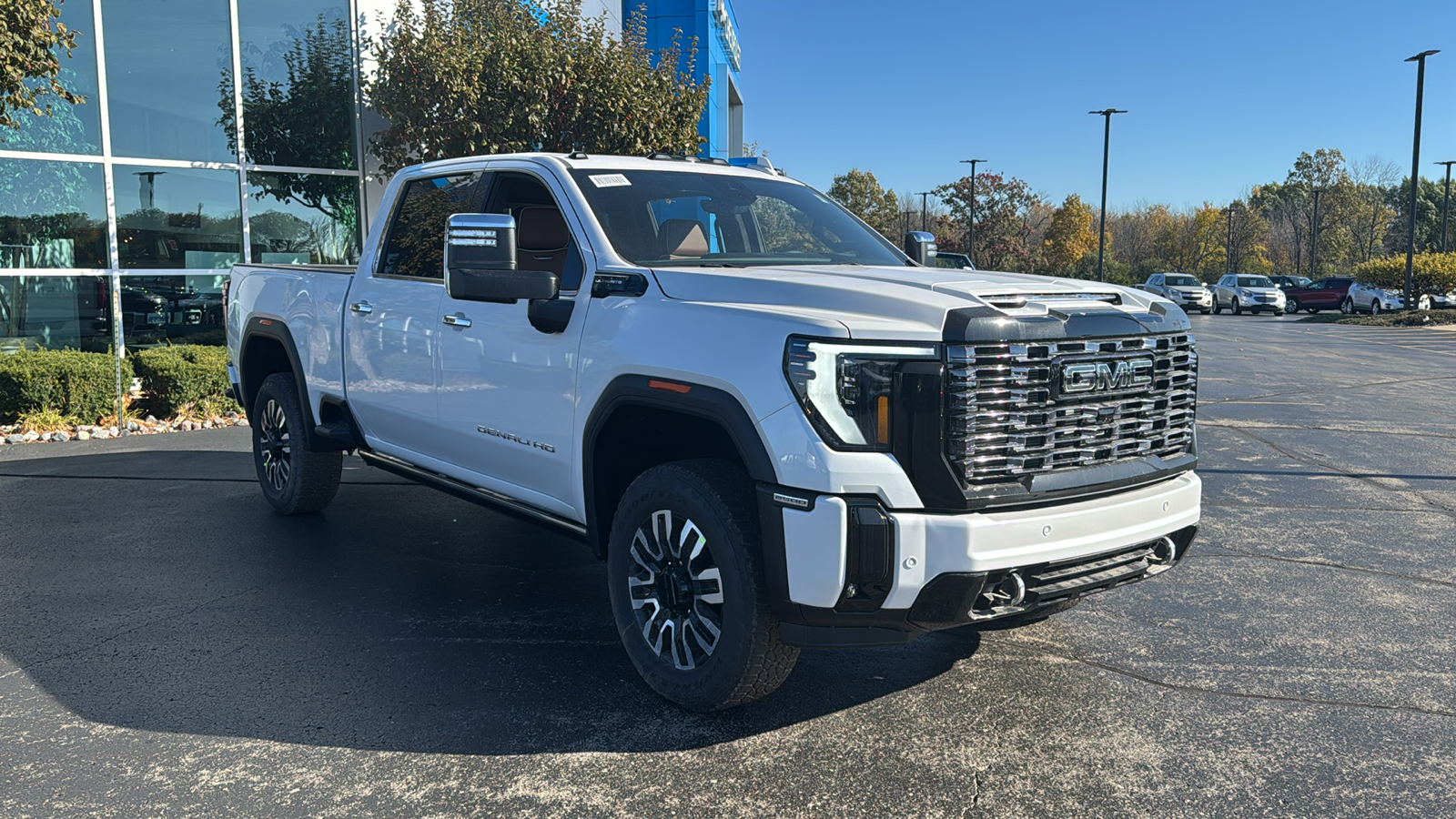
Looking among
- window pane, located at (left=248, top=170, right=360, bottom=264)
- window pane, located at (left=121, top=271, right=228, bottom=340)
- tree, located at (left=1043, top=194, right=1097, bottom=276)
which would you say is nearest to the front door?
window pane, located at (left=121, top=271, right=228, bottom=340)

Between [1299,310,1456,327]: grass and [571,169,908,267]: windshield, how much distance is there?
114 feet

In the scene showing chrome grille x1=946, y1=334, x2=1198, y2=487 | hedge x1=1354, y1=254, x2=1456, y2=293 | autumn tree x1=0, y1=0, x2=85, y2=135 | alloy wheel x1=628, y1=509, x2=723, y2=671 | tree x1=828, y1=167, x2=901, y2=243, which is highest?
tree x1=828, y1=167, x2=901, y2=243

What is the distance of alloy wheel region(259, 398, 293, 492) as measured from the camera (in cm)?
682

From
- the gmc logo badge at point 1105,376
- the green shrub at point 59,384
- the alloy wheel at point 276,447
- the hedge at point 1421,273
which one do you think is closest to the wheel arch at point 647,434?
the gmc logo badge at point 1105,376

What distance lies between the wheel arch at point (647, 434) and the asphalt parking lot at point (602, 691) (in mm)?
705

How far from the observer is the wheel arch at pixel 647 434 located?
358cm

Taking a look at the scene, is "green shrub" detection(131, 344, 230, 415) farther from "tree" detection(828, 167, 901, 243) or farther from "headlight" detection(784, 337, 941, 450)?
"tree" detection(828, 167, 901, 243)

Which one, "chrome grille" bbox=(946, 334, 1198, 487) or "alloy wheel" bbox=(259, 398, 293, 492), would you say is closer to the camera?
"chrome grille" bbox=(946, 334, 1198, 487)

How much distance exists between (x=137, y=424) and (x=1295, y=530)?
1007 centimetres

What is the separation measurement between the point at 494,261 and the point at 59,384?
8228 millimetres

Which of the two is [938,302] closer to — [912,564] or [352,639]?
[912,564]

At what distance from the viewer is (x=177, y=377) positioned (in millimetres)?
11141

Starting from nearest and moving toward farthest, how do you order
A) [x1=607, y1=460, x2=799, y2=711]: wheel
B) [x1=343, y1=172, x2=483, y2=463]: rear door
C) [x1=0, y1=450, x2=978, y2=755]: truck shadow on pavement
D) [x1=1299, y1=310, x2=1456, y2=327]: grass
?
[x1=607, y1=460, x2=799, y2=711]: wheel, [x1=0, y1=450, x2=978, y2=755]: truck shadow on pavement, [x1=343, y1=172, x2=483, y2=463]: rear door, [x1=1299, y1=310, x2=1456, y2=327]: grass

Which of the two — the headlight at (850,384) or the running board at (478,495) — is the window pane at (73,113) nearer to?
the running board at (478,495)
